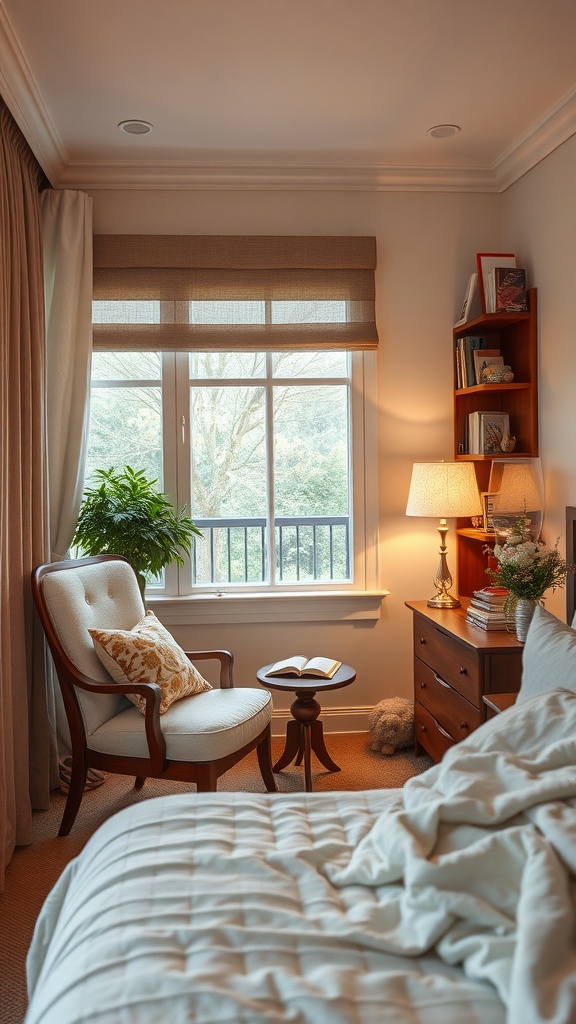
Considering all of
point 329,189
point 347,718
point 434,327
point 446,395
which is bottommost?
point 347,718

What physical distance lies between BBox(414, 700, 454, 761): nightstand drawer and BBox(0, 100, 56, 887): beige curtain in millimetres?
1620

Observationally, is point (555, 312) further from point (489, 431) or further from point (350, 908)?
point (350, 908)

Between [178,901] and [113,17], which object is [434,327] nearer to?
[113,17]

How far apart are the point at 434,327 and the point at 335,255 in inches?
24.3

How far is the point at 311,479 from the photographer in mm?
3934

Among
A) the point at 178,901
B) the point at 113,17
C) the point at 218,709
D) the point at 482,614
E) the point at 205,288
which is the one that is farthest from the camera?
the point at 205,288

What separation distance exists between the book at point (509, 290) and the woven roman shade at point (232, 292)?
0.61m

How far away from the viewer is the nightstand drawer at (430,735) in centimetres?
317

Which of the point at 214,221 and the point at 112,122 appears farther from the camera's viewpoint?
the point at 214,221

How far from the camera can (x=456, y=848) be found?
1.31 m

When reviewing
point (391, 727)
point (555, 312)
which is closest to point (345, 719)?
point (391, 727)

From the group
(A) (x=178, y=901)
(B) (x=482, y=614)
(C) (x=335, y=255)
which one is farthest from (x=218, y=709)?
(C) (x=335, y=255)

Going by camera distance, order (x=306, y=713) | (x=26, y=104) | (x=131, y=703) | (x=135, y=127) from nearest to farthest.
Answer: (x=26, y=104), (x=131, y=703), (x=306, y=713), (x=135, y=127)

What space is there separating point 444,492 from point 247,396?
1.12m
